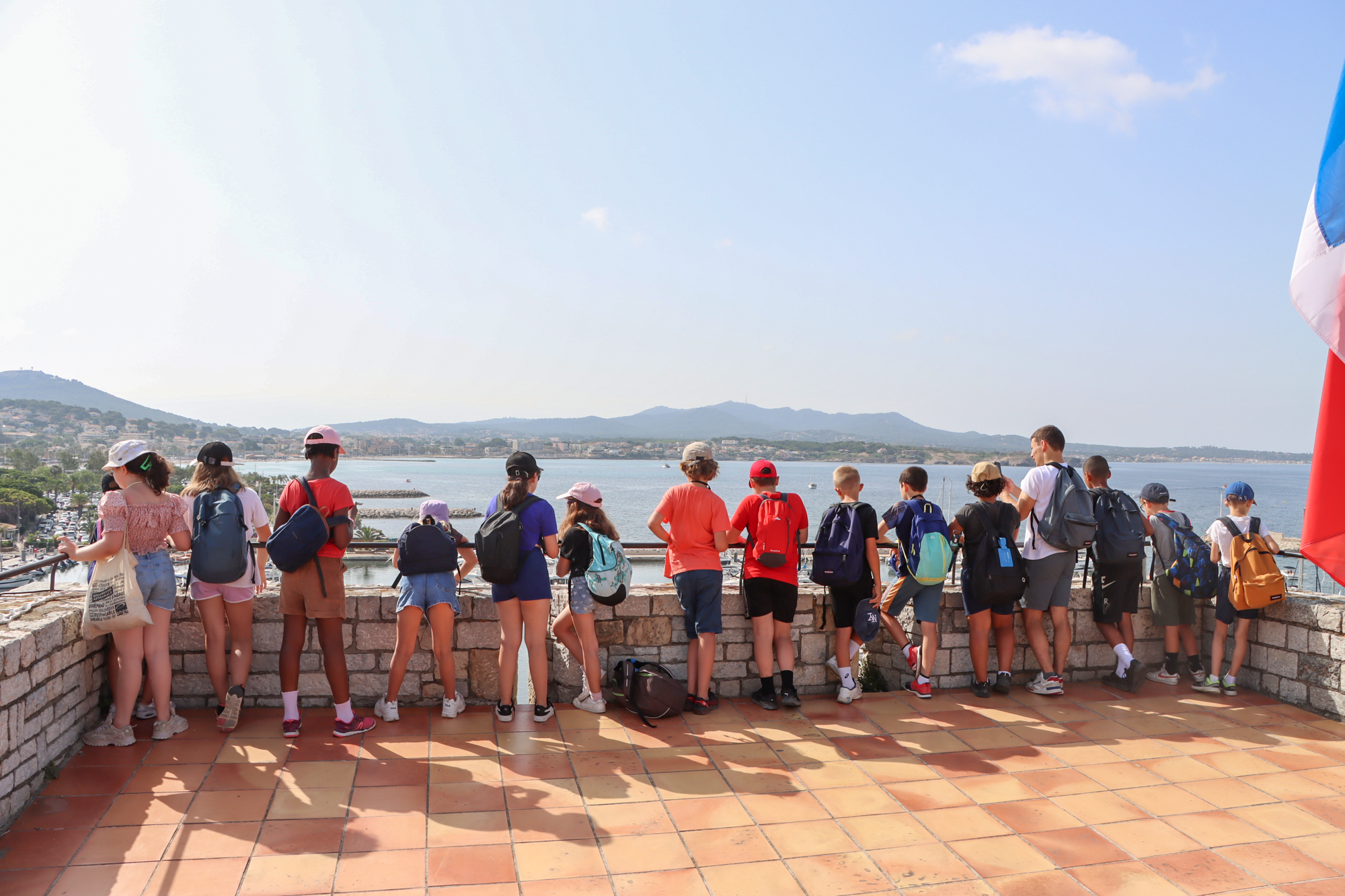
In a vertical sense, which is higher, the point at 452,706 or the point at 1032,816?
the point at 1032,816

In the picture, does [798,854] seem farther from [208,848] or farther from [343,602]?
[343,602]

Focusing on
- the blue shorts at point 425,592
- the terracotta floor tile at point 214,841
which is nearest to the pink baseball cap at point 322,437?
the blue shorts at point 425,592

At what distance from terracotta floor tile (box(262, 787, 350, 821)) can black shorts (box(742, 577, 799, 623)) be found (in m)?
2.56

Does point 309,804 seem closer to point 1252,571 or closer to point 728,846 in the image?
point 728,846

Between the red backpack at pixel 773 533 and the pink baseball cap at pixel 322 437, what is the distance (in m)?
2.61

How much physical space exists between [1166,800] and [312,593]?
464cm

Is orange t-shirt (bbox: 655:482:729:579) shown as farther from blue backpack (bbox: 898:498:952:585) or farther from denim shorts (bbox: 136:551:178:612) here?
denim shorts (bbox: 136:551:178:612)

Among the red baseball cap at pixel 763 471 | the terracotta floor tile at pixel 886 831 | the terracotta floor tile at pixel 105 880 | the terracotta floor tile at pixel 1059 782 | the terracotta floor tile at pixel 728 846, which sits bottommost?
the terracotta floor tile at pixel 105 880

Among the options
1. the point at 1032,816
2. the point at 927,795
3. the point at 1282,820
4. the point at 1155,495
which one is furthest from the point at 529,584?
the point at 1155,495

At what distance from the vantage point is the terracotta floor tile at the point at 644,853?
10.1ft

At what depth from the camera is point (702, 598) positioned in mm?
4887

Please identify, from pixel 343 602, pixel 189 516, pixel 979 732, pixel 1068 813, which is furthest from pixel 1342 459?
pixel 189 516

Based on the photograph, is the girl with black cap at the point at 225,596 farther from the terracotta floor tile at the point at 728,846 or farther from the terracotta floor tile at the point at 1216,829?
the terracotta floor tile at the point at 1216,829

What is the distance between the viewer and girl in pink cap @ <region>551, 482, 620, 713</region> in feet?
15.4
